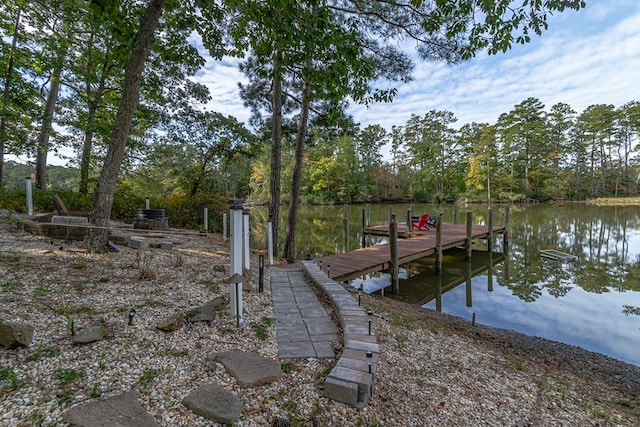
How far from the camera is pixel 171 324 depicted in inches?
91.0

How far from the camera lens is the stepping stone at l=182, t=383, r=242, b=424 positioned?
1498mm

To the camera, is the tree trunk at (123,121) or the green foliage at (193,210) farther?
the green foliage at (193,210)

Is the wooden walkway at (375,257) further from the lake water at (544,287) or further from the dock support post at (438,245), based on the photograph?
the lake water at (544,287)

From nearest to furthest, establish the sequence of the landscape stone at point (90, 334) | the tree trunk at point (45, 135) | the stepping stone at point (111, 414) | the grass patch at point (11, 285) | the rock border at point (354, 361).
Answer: the stepping stone at point (111, 414)
the rock border at point (354, 361)
the landscape stone at point (90, 334)
the grass patch at point (11, 285)
the tree trunk at point (45, 135)

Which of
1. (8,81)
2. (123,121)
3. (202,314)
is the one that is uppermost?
(8,81)

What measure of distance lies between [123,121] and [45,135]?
829 cm

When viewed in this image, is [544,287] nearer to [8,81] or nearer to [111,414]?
[111,414]

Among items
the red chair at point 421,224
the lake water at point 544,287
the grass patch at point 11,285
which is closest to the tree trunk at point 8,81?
the grass patch at point 11,285

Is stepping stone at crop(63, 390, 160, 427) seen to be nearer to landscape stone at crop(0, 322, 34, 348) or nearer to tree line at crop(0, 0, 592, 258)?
landscape stone at crop(0, 322, 34, 348)

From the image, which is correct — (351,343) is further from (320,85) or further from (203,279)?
(320,85)

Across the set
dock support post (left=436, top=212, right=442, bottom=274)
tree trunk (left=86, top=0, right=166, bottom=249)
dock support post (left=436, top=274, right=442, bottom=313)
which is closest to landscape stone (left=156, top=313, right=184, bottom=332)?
tree trunk (left=86, top=0, right=166, bottom=249)

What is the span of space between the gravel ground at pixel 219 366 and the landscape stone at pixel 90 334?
4 cm

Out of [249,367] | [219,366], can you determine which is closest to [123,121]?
[219,366]

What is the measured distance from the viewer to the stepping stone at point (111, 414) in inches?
51.8
